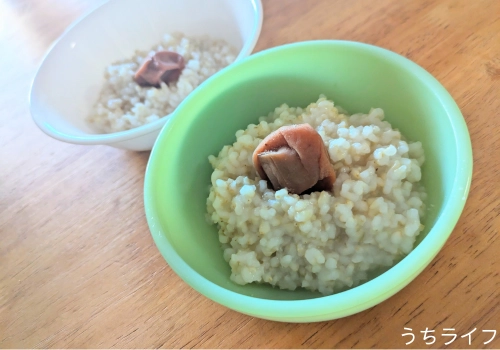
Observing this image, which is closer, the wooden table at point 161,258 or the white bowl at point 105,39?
the wooden table at point 161,258

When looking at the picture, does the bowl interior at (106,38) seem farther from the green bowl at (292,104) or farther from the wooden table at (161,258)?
the green bowl at (292,104)

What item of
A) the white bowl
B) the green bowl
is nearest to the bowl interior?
the white bowl

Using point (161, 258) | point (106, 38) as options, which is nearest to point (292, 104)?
point (161, 258)

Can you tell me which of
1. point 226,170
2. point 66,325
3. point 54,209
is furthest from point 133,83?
point 66,325

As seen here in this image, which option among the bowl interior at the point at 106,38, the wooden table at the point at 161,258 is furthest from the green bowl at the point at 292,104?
the bowl interior at the point at 106,38

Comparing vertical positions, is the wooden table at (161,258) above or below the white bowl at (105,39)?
below

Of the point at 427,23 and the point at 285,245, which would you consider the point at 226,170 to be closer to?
the point at 285,245
